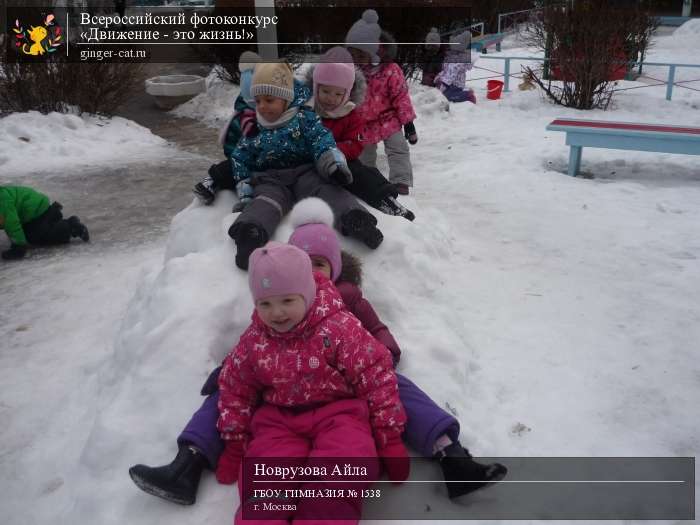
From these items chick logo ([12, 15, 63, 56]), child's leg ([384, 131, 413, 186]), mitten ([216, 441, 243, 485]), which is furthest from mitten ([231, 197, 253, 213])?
chick logo ([12, 15, 63, 56])

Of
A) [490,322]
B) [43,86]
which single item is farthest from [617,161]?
[43,86]

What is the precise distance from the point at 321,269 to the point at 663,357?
1.73 metres

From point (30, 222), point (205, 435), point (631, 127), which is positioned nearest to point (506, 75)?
point (631, 127)

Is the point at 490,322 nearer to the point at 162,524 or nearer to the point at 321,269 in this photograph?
the point at 321,269

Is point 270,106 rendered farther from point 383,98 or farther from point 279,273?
point 383,98

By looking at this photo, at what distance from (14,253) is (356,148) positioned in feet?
9.13

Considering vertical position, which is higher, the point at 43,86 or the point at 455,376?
the point at 43,86

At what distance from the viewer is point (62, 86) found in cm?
868

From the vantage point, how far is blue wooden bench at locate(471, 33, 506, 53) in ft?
50.9

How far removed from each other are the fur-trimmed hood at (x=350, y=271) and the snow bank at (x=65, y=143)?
528cm

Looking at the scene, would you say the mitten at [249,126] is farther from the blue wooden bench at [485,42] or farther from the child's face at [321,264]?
the blue wooden bench at [485,42]

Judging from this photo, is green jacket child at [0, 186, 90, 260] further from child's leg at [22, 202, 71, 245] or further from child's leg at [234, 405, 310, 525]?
child's leg at [234, 405, 310, 525]

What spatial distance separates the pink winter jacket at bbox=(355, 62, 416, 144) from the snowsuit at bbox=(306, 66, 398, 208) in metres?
0.98

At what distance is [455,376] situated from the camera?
2.74m
